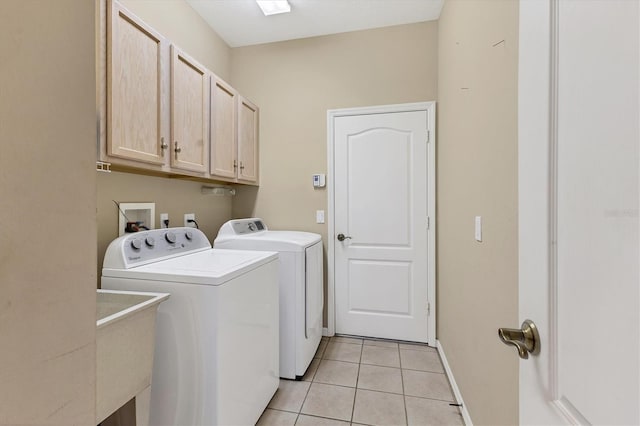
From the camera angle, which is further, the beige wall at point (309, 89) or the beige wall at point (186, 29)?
the beige wall at point (309, 89)

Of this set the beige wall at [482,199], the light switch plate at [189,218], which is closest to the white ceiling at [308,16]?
the beige wall at [482,199]

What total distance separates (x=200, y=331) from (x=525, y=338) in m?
1.16

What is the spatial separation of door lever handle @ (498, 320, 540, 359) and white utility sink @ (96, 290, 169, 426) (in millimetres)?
1109

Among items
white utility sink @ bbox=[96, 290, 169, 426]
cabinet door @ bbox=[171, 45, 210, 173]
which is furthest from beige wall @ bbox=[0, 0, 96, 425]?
cabinet door @ bbox=[171, 45, 210, 173]

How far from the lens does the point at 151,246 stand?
5.11 feet

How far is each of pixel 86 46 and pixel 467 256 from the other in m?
1.70

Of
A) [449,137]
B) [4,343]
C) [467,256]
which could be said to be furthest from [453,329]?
[4,343]

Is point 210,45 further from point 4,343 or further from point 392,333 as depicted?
point 392,333

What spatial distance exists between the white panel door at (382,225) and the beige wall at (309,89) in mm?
182

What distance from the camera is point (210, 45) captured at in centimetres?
252

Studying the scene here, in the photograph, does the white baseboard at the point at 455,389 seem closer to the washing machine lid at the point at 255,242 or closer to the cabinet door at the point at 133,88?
the washing machine lid at the point at 255,242

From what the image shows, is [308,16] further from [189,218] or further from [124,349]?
[124,349]

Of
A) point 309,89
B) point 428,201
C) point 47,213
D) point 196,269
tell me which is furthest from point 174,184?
point 428,201

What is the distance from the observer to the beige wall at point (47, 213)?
0.29m
